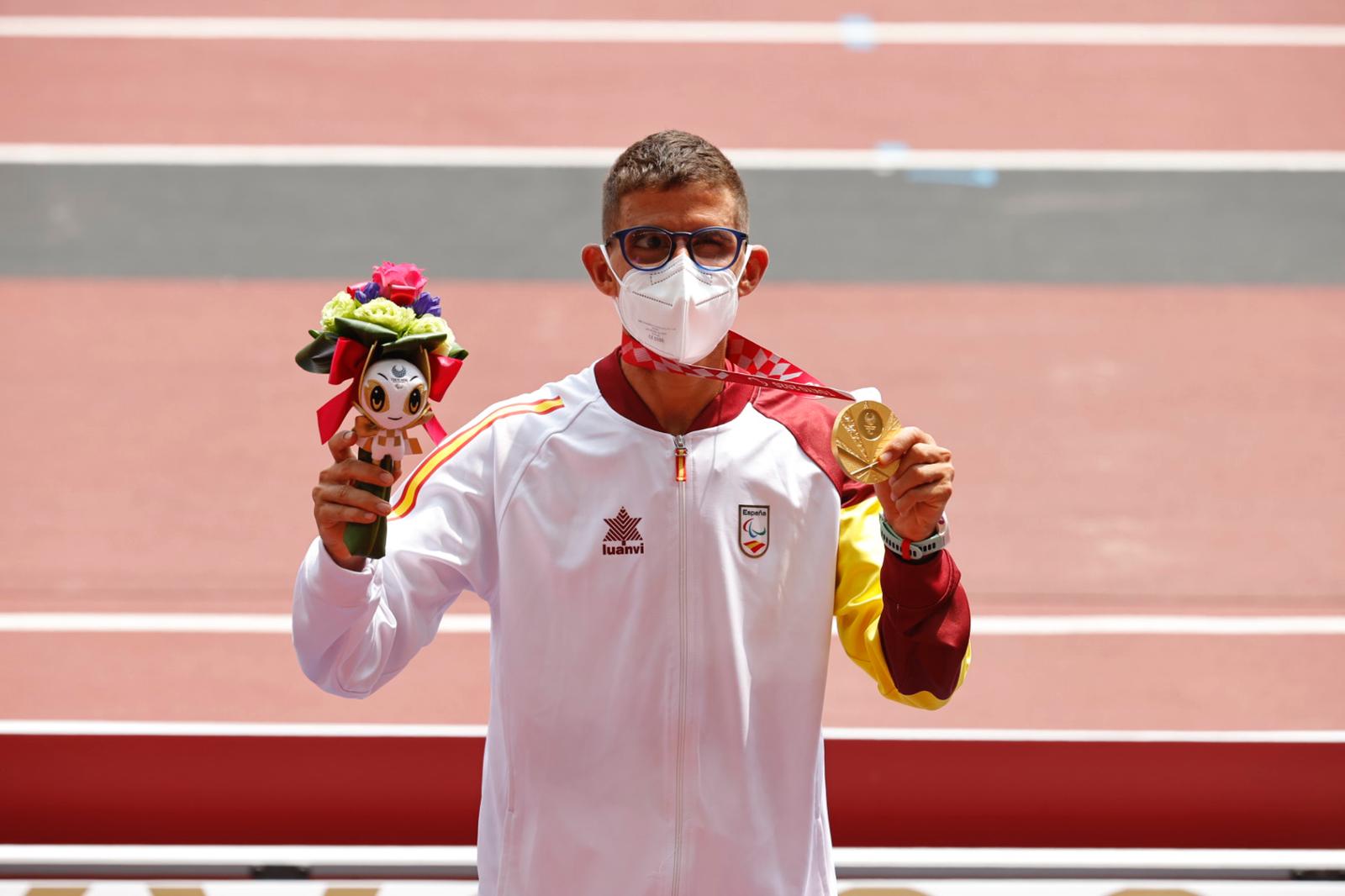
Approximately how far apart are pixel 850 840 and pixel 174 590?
3.56m

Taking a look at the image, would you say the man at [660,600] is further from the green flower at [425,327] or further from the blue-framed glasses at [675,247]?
the green flower at [425,327]

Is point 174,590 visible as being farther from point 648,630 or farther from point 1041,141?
point 1041,141

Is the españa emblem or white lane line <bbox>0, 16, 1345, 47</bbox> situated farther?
white lane line <bbox>0, 16, 1345, 47</bbox>

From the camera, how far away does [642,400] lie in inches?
97.1

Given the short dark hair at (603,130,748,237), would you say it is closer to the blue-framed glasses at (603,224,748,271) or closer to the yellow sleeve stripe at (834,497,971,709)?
the blue-framed glasses at (603,224,748,271)

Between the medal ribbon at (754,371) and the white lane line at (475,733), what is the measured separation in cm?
257

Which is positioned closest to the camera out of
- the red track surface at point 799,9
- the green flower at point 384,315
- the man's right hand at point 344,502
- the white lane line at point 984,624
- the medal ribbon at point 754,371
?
the man's right hand at point 344,502

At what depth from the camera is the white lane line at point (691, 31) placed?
28.7 ft

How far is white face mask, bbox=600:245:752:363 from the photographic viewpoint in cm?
237

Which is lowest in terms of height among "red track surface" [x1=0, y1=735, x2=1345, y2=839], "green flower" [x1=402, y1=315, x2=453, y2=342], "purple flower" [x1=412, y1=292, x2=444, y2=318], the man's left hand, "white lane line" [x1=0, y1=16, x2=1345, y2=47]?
"red track surface" [x1=0, y1=735, x2=1345, y2=839]

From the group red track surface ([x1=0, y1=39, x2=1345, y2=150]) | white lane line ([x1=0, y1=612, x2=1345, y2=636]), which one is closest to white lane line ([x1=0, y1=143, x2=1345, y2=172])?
red track surface ([x1=0, y1=39, x2=1345, y2=150])

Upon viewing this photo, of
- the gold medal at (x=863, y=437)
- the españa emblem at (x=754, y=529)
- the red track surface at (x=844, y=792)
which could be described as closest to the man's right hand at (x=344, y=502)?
the españa emblem at (x=754, y=529)

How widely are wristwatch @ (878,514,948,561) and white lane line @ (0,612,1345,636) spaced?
3889 millimetres

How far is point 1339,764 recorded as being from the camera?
15.4ft
